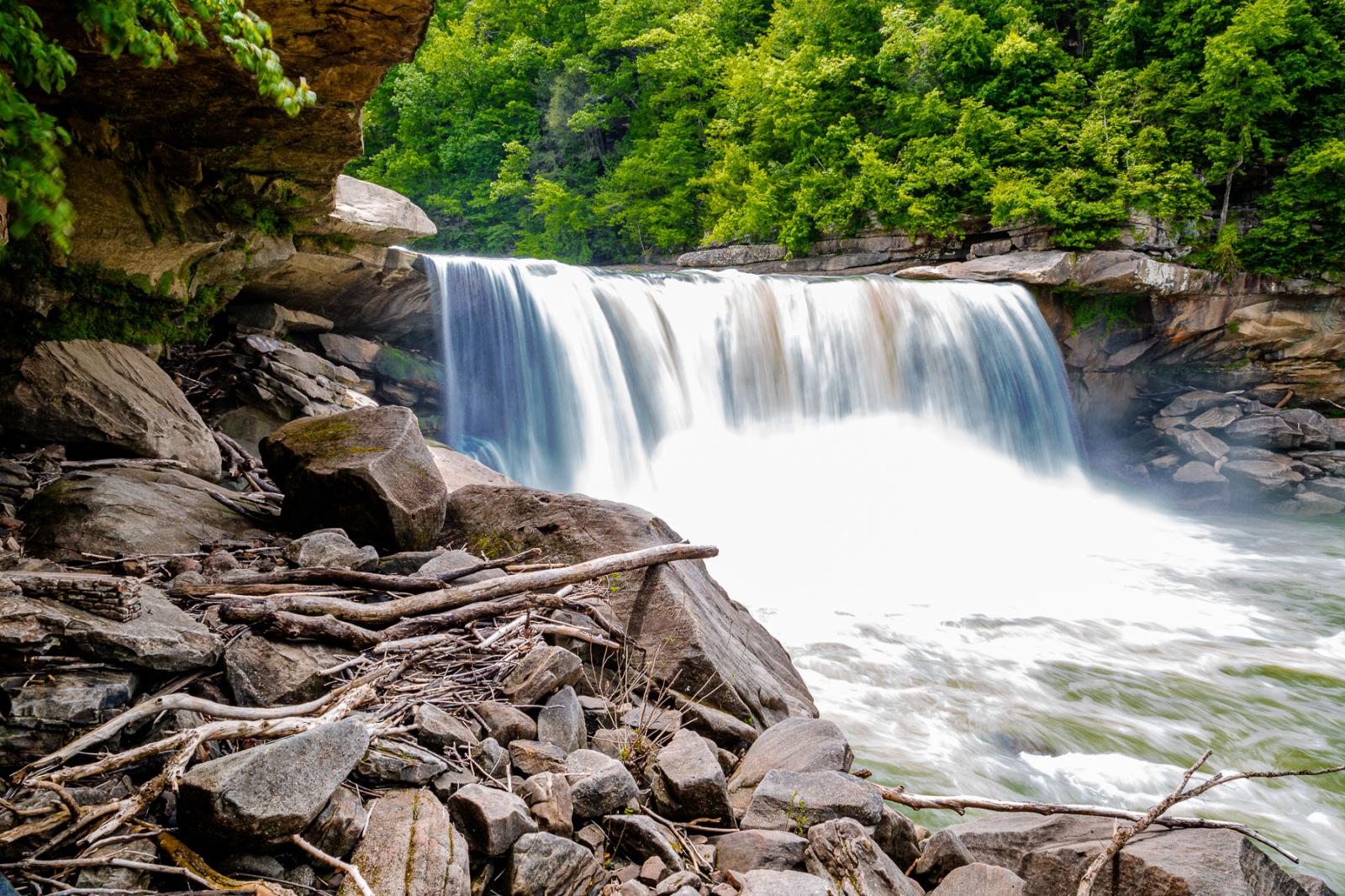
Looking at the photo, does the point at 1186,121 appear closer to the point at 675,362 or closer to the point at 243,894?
the point at 675,362

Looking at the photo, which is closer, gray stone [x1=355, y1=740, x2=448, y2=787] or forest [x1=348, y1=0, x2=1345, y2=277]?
gray stone [x1=355, y1=740, x2=448, y2=787]

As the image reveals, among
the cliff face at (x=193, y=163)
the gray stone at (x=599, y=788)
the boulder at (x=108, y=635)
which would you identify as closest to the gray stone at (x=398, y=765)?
the gray stone at (x=599, y=788)

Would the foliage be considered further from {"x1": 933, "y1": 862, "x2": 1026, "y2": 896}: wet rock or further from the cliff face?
{"x1": 933, "y1": 862, "x2": 1026, "y2": 896}: wet rock

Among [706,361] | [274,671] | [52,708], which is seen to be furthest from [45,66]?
[706,361]

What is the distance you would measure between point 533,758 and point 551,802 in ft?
0.84

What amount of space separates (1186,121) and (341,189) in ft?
56.4

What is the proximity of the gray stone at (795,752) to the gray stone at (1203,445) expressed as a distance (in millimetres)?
16227

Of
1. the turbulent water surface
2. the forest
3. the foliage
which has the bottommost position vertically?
the turbulent water surface

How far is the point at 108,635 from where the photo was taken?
2.39 metres

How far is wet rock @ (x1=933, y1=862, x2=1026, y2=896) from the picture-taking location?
258 centimetres

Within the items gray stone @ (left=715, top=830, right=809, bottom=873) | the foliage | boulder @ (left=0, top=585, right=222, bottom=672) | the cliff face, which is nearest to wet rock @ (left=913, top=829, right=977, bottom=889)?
gray stone @ (left=715, top=830, right=809, bottom=873)

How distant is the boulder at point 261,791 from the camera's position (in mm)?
1891

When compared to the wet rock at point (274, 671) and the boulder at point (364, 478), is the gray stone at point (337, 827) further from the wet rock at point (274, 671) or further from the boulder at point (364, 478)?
Answer: the boulder at point (364, 478)

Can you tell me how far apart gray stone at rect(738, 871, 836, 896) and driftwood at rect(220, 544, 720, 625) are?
1.77 m
